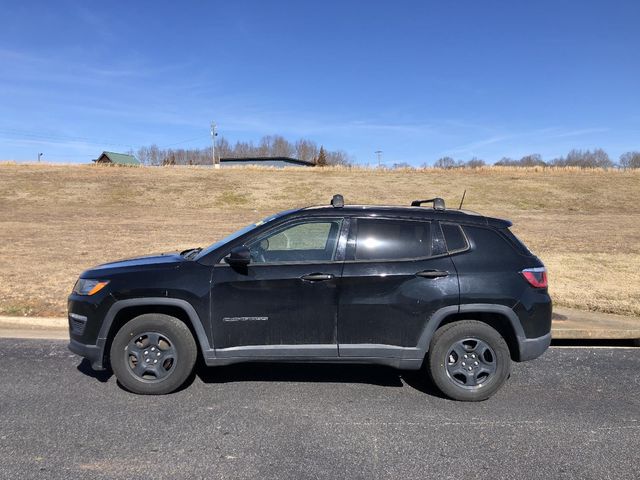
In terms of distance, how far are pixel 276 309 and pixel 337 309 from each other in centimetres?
52

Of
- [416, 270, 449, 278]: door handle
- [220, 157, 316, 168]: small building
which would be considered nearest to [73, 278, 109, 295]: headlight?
[416, 270, 449, 278]: door handle

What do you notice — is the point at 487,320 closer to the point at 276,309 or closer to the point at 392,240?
the point at 392,240

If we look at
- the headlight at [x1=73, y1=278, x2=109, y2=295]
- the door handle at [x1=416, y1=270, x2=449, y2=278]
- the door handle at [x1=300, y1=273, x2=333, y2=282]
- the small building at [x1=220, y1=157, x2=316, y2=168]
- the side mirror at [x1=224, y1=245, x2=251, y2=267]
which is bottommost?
the headlight at [x1=73, y1=278, x2=109, y2=295]

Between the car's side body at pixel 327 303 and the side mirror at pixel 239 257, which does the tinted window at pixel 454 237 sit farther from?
the side mirror at pixel 239 257

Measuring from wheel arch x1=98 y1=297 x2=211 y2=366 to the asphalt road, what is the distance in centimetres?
49

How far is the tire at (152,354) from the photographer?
14.2 ft

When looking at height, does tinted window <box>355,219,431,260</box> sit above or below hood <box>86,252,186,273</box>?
above

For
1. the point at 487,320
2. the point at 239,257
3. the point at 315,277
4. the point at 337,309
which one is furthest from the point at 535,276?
the point at 239,257

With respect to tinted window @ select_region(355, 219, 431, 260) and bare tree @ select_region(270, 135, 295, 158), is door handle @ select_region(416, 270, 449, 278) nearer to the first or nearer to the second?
tinted window @ select_region(355, 219, 431, 260)

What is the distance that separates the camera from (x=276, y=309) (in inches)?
168

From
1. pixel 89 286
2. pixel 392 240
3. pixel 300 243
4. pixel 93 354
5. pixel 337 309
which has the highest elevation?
pixel 392 240

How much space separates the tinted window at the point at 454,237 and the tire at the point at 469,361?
65cm

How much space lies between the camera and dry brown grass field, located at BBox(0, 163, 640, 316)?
30.3ft

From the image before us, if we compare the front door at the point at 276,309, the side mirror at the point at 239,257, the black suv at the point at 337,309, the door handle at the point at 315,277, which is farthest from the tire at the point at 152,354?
the door handle at the point at 315,277
